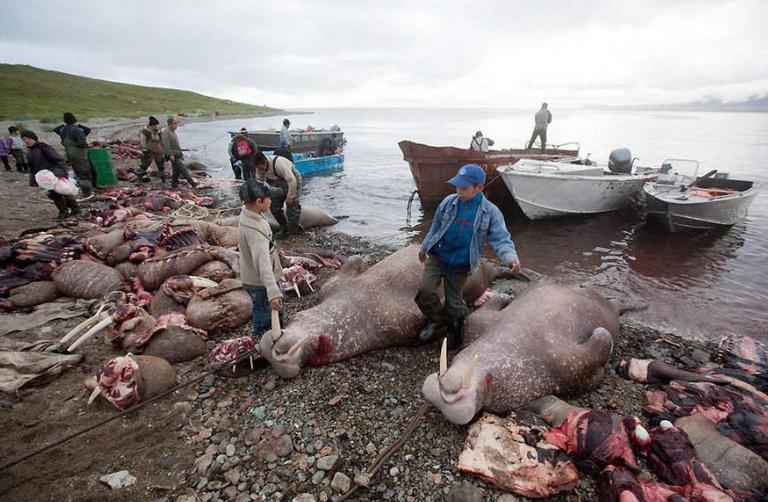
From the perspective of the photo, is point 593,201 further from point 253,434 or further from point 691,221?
point 253,434

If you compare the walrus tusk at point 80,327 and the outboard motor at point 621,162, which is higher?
the outboard motor at point 621,162

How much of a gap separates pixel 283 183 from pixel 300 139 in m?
15.8

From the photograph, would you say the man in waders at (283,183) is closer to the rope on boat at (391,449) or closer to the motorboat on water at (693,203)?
the rope on boat at (391,449)

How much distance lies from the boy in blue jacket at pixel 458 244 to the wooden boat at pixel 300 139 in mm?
18827

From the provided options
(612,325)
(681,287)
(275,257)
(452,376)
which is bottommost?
(681,287)

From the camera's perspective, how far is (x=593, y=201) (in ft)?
41.3

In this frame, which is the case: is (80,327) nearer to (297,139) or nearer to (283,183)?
(283,183)

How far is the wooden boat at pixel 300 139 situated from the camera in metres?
22.2

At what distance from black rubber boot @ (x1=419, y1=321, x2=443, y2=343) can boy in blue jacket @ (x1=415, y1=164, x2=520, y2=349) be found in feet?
0.34

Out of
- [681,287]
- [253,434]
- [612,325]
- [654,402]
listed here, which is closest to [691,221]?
[681,287]

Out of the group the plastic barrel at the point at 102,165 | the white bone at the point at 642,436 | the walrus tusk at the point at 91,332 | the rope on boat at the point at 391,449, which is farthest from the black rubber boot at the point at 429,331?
the plastic barrel at the point at 102,165

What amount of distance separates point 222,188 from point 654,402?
14868mm

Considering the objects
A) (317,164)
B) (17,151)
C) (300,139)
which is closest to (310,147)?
(300,139)

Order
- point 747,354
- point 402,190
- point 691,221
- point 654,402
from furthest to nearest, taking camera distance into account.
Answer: point 402,190, point 691,221, point 747,354, point 654,402
